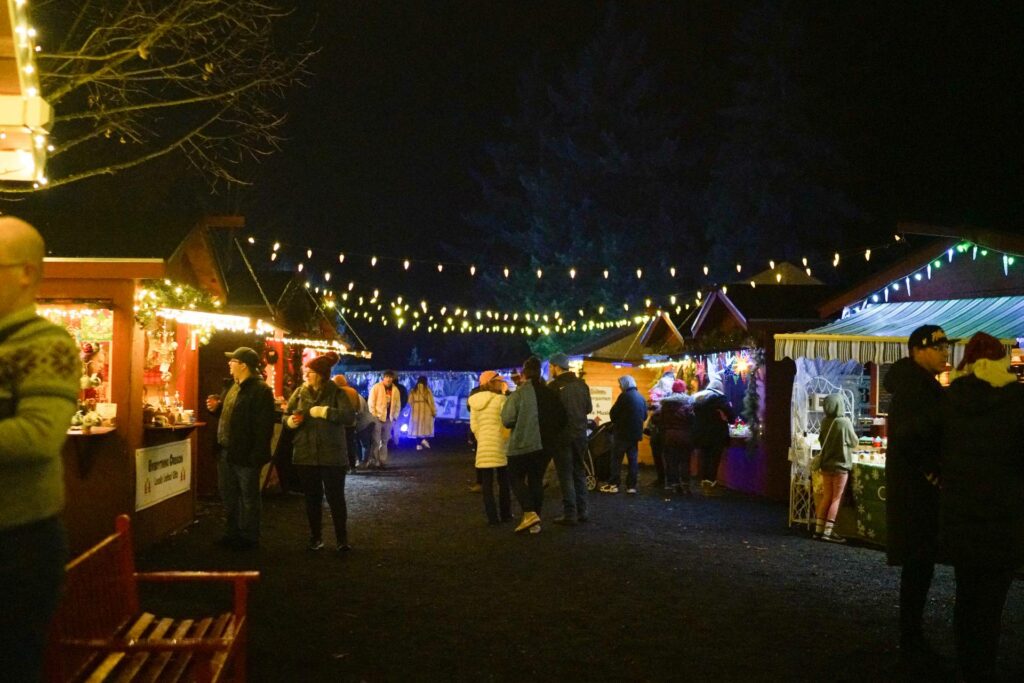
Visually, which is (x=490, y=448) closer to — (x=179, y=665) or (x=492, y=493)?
(x=492, y=493)

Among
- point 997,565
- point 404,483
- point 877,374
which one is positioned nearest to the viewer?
point 997,565

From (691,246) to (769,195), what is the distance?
16.6 ft

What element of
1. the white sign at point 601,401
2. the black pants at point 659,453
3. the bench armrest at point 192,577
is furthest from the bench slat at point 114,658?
the white sign at point 601,401

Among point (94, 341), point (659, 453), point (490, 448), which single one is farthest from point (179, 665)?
point (659, 453)

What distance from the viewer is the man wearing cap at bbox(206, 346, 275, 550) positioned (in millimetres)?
9414

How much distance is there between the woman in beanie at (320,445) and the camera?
9.15 m

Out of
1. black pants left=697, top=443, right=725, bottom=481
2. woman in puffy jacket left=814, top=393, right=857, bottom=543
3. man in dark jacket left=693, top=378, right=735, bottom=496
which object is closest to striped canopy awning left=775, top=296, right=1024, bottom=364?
woman in puffy jacket left=814, top=393, right=857, bottom=543

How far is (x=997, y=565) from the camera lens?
468 centimetres

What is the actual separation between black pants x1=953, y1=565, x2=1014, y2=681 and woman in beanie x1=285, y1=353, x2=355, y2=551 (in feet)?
19.4

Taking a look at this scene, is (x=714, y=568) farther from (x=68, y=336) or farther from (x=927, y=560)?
(x=68, y=336)

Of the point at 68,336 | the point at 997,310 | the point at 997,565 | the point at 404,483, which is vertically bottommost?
the point at 404,483

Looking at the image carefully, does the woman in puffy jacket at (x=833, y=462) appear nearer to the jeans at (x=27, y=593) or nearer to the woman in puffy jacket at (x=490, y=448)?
the woman in puffy jacket at (x=490, y=448)

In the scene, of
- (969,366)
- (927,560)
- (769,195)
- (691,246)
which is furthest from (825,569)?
(691,246)

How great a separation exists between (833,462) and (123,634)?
8.20 m
